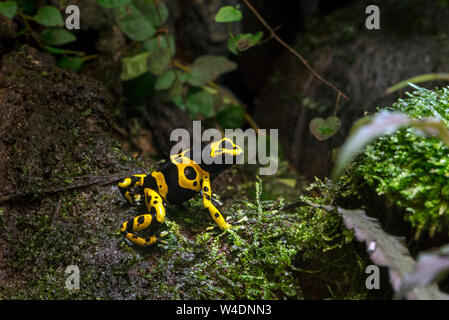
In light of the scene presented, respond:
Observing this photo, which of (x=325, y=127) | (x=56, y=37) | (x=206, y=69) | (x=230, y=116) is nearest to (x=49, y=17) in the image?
(x=56, y=37)

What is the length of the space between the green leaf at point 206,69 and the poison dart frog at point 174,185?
150 centimetres

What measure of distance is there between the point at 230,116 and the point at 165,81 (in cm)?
76

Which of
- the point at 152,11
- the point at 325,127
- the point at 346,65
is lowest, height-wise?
the point at 325,127

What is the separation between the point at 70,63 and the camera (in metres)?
3.50

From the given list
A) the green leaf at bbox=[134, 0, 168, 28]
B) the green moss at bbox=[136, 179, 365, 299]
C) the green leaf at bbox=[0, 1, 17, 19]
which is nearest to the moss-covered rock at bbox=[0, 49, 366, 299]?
the green moss at bbox=[136, 179, 365, 299]

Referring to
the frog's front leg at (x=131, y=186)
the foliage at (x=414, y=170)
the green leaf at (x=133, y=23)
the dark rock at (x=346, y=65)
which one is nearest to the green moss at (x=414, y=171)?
the foliage at (x=414, y=170)

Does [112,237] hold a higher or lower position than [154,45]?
lower

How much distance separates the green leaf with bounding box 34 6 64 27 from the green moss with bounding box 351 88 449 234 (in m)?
2.61

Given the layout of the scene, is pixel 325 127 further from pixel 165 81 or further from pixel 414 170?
pixel 165 81

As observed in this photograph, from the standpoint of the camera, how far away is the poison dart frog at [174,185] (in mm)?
2271

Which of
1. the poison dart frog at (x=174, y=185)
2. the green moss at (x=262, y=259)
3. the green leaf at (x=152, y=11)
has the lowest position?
the green moss at (x=262, y=259)

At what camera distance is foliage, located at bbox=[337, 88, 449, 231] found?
1.82 meters

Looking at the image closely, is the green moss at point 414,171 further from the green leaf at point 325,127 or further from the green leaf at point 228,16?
the green leaf at point 228,16
